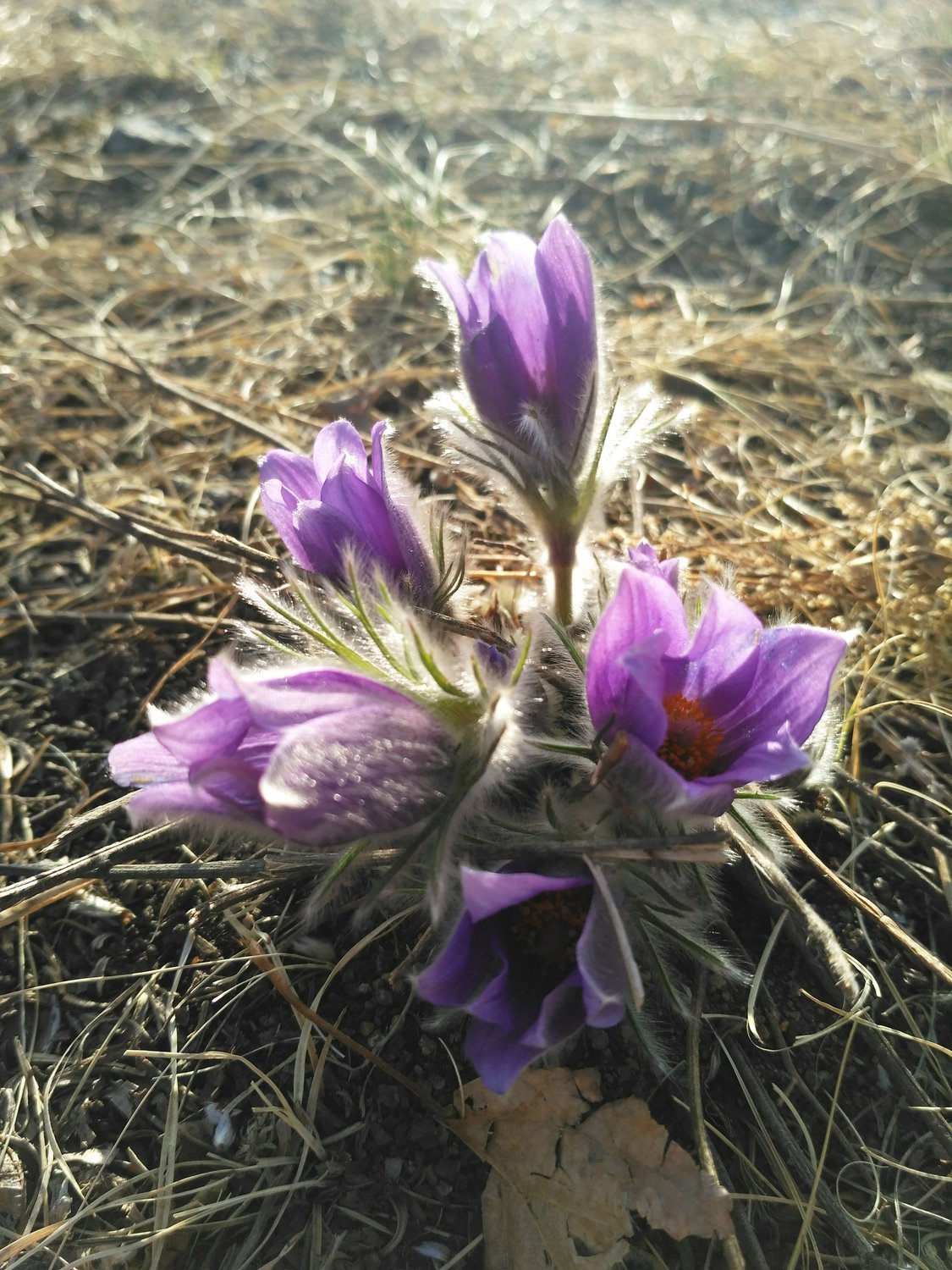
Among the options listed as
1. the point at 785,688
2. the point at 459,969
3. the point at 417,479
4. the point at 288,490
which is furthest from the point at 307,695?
the point at 417,479

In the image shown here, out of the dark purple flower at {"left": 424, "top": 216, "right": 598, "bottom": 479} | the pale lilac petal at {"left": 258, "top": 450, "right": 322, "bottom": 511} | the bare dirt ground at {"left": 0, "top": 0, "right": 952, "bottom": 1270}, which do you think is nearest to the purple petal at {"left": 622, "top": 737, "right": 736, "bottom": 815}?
the bare dirt ground at {"left": 0, "top": 0, "right": 952, "bottom": 1270}

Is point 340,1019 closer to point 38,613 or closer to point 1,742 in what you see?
point 1,742

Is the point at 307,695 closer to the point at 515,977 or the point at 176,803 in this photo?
the point at 176,803

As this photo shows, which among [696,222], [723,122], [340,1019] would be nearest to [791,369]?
[696,222]

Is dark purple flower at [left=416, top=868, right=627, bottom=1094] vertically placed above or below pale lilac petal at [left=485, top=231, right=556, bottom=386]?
below

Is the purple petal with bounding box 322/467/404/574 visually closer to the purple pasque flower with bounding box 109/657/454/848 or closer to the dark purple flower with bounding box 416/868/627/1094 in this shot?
the purple pasque flower with bounding box 109/657/454/848

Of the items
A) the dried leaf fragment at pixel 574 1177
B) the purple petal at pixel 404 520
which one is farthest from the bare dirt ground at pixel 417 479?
the purple petal at pixel 404 520

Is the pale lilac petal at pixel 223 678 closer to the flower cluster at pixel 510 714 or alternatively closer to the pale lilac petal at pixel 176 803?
the flower cluster at pixel 510 714
